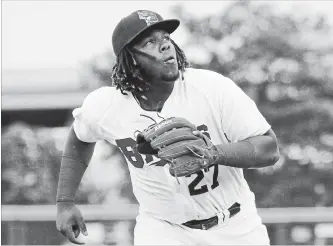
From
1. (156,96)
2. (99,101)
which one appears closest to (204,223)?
(156,96)

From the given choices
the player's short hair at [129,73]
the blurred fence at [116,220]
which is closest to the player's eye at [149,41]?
the player's short hair at [129,73]

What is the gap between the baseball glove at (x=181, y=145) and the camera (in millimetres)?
2473

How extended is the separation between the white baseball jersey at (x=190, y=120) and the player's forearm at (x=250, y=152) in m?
0.07

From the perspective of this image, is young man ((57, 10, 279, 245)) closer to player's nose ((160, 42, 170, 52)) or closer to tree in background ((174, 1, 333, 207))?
player's nose ((160, 42, 170, 52))

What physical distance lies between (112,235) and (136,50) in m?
2.40

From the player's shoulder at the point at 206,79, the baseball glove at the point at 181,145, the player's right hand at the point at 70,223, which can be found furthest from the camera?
the player's right hand at the point at 70,223

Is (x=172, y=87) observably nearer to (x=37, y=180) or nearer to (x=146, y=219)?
(x=146, y=219)

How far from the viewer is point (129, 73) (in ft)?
9.98

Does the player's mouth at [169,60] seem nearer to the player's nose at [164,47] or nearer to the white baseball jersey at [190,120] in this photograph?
the player's nose at [164,47]

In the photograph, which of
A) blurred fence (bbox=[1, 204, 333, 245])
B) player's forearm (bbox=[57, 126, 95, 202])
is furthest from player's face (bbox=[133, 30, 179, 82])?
blurred fence (bbox=[1, 204, 333, 245])

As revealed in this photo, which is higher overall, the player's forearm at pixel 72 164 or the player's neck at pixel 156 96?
the player's neck at pixel 156 96

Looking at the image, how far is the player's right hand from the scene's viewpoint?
10.5 feet

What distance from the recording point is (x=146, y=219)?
319 cm

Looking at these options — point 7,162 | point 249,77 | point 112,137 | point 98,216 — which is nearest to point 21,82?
point 7,162
